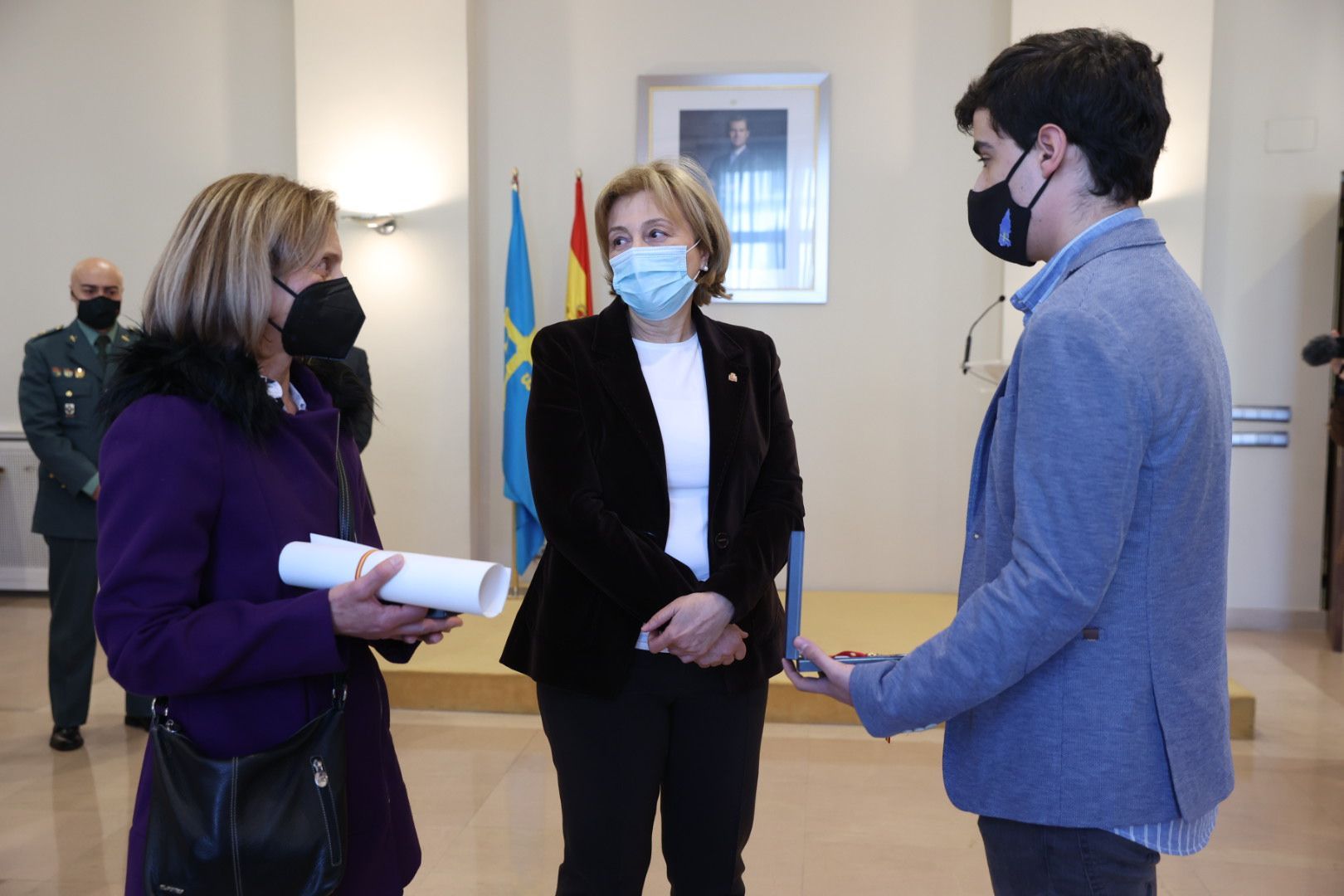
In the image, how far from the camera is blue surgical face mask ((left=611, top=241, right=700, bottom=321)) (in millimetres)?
2051

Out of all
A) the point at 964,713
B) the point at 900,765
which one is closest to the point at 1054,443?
the point at 964,713

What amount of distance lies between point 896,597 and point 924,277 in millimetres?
1649

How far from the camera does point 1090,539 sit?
1162mm

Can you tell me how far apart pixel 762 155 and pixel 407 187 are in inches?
71.7

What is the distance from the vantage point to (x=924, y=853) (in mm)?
3104

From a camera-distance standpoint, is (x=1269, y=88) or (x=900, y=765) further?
(x=1269, y=88)

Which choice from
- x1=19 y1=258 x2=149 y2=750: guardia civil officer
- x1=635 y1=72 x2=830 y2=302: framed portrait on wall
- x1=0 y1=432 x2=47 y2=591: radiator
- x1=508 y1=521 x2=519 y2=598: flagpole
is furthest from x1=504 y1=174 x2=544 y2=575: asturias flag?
x1=0 y1=432 x2=47 y2=591: radiator

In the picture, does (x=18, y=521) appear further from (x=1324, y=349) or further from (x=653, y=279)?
(x=1324, y=349)

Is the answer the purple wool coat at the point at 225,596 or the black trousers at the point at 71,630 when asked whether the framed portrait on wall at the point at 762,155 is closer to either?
the black trousers at the point at 71,630

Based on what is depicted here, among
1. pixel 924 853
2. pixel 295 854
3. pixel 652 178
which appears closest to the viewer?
pixel 295 854

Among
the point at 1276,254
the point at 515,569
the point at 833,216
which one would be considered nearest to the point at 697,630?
the point at 515,569

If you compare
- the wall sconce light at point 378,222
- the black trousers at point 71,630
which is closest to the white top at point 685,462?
the black trousers at point 71,630

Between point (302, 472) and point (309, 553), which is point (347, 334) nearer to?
point (302, 472)

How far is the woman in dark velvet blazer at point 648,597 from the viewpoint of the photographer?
1856mm
